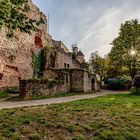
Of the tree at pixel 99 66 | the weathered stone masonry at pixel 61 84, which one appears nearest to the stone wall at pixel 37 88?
the weathered stone masonry at pixel 61 84

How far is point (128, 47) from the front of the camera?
45.7 metres

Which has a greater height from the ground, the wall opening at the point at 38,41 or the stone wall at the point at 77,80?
the wall opening at the point at 38,41

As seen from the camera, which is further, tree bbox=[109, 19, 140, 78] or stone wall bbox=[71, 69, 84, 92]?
tree bbox=[109, 19, 140, 78]

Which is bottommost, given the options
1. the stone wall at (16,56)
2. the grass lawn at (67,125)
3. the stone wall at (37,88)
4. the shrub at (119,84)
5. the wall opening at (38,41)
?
the grass lawn at (67,125)

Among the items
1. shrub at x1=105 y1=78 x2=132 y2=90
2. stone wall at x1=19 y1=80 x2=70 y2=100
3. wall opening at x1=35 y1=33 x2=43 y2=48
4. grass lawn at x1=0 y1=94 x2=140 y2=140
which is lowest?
grass lawn at x1=0 y1=94 x2=140 y2=140

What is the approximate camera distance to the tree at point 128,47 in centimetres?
4538

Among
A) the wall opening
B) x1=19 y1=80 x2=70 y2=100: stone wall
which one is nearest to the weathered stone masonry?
x1=19 y1=80 x2=70 y2=100: stone wall

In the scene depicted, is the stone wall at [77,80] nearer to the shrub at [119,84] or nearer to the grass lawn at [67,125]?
the shrub at [119,84]

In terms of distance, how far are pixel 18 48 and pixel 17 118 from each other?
57.4 ft

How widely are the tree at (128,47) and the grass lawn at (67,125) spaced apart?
Answer: 3373 centimetres

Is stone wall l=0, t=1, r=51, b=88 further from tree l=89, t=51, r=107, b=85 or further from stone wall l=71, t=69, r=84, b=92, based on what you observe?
tree l=89, t=51, r=107, b=85

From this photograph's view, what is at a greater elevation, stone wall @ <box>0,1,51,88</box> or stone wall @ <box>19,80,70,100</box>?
stone wall @ <box>0,1,51,88</box>

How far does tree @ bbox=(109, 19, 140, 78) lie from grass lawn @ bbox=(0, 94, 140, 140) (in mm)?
33733

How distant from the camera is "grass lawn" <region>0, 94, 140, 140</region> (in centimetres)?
912
